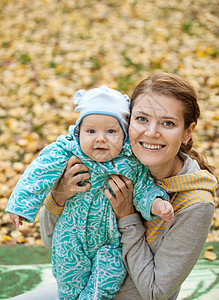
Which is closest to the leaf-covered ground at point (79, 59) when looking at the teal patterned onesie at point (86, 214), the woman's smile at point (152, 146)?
the teal patterned onesie at point (86, 214)

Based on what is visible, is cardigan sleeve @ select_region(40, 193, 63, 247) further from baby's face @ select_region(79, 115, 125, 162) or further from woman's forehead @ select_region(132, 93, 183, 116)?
woman's forehead @ select_region(132, 93, 183, 116)

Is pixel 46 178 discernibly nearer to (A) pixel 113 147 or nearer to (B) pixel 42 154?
(B) pixel 42 154

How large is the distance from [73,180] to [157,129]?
0.45 metres

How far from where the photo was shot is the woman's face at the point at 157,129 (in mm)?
1659

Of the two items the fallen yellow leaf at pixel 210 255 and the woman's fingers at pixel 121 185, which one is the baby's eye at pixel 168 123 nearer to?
the woman's fingers at pixel 121 185

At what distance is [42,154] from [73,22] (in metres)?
5.52

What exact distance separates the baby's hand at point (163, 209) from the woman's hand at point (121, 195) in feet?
0.53

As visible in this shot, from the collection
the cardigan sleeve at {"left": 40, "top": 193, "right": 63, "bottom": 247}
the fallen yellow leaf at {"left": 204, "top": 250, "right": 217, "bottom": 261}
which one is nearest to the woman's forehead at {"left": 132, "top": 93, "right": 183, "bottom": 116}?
the cardigan sleeve at {"left": 40, "top": 193, "right": 63, "bottom": 247}

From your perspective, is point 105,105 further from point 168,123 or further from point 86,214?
point 86,214

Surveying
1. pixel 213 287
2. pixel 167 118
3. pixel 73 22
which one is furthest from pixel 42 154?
pixel 73 22

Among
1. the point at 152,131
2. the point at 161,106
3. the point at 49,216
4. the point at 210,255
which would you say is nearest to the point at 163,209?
the point at 152,131

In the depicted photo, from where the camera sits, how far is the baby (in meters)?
1.74

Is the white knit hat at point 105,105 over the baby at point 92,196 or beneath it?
over

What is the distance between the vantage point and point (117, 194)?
177 cm
